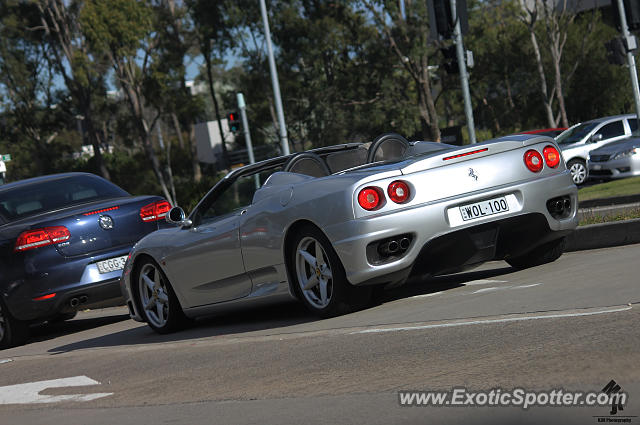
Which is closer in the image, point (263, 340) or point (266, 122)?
point (263, 340)

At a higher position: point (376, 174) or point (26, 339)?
point (376, 174)

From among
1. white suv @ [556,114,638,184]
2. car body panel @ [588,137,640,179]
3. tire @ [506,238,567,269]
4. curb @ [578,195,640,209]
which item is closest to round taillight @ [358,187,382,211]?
tire @ [506,238,567,269]

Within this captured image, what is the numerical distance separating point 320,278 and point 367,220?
646 millimetres

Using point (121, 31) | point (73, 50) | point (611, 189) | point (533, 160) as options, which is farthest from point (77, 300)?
A: point (73, 50)

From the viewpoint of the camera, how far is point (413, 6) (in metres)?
36.6

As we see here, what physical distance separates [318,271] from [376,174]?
82 centimetres

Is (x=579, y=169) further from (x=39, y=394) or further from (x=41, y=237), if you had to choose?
(x=39, y=394)

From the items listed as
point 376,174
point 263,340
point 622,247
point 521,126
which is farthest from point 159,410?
point 521,126

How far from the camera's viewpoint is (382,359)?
5.34 meters

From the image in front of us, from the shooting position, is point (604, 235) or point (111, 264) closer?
point (604, 235)

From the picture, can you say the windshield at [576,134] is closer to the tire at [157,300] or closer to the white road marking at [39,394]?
the tire at [157,300]

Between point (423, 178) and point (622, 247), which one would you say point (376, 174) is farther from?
point (622, 247)

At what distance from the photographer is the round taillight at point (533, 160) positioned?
7.36 metres

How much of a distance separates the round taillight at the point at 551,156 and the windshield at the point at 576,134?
15913mm
